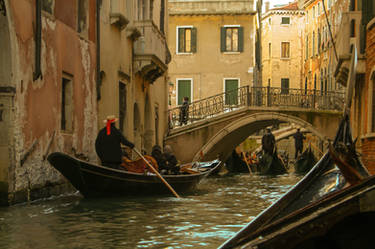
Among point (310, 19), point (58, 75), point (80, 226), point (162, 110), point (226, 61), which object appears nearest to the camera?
point (80, 226)

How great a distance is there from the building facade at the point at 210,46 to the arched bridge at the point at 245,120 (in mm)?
3266

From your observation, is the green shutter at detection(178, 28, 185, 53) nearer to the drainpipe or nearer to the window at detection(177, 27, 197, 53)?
the window at detection(177, 27, 197, 53)

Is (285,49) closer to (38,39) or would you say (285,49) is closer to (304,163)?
(304,163)

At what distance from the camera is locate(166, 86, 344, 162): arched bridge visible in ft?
67.3

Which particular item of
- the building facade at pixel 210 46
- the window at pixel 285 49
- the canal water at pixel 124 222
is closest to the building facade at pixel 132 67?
the canal water at pixel 124 222

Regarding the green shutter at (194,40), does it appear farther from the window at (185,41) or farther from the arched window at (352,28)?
the arched window at (352,28)

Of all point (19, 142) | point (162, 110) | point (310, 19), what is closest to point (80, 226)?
point (19, 142)

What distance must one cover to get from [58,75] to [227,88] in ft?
53.9

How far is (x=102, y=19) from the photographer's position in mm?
12945

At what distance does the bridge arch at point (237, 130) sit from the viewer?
20.6m

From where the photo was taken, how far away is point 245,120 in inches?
837

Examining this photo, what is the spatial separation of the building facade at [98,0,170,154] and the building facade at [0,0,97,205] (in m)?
0.88

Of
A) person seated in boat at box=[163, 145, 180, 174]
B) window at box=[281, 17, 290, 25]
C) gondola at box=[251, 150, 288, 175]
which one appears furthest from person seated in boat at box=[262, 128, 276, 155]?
window at box=[281, 17, 290, 25]

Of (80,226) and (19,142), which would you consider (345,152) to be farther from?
(19,142)
